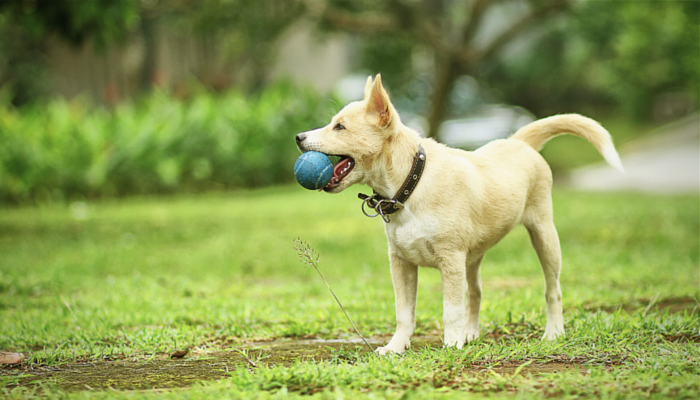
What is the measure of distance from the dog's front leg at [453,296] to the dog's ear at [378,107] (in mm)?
815

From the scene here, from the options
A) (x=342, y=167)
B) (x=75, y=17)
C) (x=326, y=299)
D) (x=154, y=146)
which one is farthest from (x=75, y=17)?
(x=154, y=146)

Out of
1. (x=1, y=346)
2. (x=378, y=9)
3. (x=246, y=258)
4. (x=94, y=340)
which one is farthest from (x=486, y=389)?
(x=378, y=9)

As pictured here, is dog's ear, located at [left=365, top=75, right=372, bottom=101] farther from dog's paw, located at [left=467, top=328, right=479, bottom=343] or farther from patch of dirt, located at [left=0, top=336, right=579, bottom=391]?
dog's paw, located at [left=467, top=328, right=479, bottom=343]

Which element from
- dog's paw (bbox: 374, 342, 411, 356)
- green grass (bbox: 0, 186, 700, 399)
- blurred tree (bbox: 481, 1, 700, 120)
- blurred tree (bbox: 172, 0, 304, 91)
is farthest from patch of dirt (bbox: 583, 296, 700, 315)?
blurred tree (bbox: 481, 1, 700, 120)

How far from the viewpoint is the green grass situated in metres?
3.35

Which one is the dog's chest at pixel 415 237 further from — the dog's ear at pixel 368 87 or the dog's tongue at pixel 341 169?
the dog's ear at pixel 368 87

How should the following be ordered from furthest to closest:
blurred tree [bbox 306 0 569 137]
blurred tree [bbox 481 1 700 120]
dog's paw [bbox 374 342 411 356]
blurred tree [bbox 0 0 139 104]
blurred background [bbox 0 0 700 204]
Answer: blurred tree [bbox 481 1 700 120] → blurred tree [bbox 306 0 569 137] → blurred background [bbox 0 0 700 204] → blurred tree [bbox 0 0 139 104] → dog's paw [bbox 374 342 411 356]

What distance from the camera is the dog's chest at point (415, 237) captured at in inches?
153

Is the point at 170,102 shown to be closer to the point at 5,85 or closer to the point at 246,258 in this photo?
the point at 5,85

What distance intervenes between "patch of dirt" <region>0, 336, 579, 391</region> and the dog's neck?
881 mm

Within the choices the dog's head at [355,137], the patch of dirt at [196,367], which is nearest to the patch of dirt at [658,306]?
the patch of dirt at [196,367]

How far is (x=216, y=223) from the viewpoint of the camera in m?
10.9

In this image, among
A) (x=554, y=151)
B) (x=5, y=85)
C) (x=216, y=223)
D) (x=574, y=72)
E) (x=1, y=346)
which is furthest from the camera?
(x=574, y=72)

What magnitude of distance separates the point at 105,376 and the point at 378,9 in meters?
15.1
